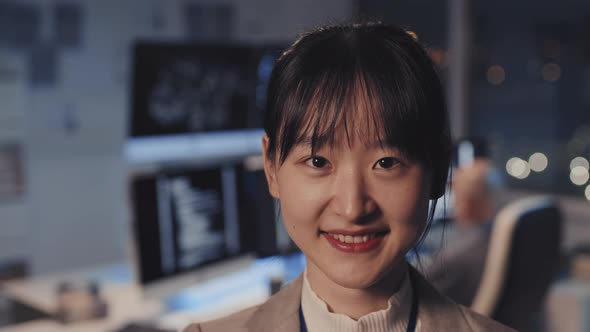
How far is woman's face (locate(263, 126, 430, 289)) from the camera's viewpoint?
71cm

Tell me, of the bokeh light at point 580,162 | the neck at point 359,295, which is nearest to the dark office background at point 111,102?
the bokeh light at point 580,162

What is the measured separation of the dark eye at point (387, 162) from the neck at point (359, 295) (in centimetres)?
14

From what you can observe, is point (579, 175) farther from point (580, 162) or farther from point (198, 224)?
point (198, 224)

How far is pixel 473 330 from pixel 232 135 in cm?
229

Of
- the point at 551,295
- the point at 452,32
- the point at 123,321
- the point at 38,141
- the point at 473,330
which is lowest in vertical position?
the point at 551,295

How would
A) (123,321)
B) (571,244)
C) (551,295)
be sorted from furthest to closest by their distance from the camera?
(571,244) → (551,295) → (123,321)

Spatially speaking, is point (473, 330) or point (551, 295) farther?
point (551, 295)

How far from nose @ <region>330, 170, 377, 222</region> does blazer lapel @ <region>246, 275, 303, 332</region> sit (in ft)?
0.58

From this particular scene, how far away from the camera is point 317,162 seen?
2.44ft

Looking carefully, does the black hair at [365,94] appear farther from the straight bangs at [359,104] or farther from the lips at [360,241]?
the lips at [360,241]

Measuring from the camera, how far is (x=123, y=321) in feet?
6.15

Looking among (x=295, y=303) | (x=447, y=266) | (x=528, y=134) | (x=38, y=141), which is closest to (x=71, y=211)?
(x=38, y=141)

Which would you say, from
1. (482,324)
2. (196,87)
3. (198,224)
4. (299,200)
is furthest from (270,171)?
(196,87)

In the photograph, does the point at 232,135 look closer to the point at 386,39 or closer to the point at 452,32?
the point at 452,32
